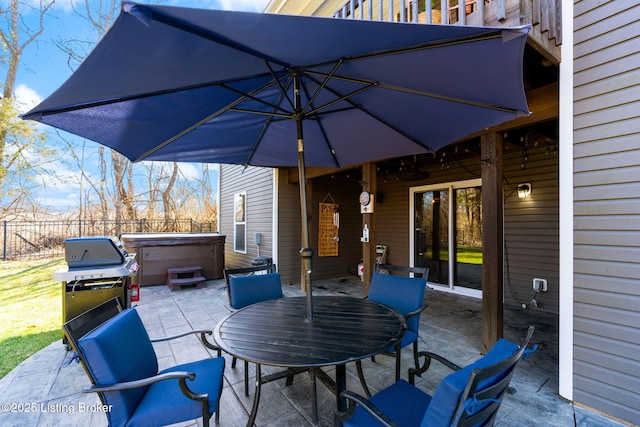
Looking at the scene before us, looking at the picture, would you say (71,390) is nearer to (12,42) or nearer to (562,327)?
(562,327)

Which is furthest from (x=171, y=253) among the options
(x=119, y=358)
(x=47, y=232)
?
(x=47, y=232)

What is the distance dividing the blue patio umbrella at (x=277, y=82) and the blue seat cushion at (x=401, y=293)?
3.36ft

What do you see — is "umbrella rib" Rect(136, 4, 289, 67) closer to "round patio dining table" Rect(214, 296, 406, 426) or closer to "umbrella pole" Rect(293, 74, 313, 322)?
"umbrella pole" Rect(293, 74, 313, 322)

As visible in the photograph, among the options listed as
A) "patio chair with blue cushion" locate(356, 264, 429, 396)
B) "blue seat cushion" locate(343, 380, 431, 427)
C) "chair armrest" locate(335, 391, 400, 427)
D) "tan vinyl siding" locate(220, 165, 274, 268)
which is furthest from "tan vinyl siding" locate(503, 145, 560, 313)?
"tan vinyl siding" locate(220, 165, 274, 268)

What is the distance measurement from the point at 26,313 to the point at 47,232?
24.6 ft

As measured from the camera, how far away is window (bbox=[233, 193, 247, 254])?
771 centimetres

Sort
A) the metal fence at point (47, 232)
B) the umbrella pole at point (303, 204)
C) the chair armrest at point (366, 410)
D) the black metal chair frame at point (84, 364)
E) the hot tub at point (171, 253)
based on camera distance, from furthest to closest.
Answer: the metal fence at point (47, 232)
the hot tub at point (171, 253)
the umbrella pole at point (303, 204)
the black metal chair frame at point (84, 364)
the chair armrest at point (366, 410)

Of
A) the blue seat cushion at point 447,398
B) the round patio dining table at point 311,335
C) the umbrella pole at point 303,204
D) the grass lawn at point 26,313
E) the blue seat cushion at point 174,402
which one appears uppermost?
the umbrella pole at point 303,204

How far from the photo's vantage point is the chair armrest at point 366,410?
118cm

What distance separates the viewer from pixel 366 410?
125 centimetres

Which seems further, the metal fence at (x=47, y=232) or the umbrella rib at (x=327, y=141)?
the metal fence at (x=47, y=232)

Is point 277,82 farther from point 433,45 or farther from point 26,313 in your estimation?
point 26,313

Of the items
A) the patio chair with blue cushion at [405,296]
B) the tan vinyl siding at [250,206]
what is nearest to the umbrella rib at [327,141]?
the patio chair with blue cushion at [405,296]

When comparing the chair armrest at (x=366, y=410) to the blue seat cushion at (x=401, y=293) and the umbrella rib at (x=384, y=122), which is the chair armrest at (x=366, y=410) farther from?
the umbrella rib at (x=384, y=122)
